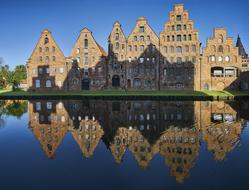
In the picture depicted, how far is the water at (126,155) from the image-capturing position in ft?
34.4

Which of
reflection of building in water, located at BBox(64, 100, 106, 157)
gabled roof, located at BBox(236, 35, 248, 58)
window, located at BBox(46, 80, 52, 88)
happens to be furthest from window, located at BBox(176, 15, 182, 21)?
gabled roof, located at BBox(236, 35, 248, 58)

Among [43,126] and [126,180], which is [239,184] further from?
[43,126]

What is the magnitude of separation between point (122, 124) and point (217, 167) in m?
12.0

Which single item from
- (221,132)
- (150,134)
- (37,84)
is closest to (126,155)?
(150,134)

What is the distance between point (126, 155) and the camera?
14.0 m

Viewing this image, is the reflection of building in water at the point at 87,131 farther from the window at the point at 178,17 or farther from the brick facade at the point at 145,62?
the window at the point at 178,17

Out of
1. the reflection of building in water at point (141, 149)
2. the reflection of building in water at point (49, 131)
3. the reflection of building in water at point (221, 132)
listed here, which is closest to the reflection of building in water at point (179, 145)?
the reflection of building in water at point (141, 149)

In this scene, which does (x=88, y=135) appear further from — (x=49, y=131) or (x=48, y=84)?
(x=48, y=84)

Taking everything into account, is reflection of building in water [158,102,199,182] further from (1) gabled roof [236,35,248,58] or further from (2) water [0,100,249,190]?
(1) gabled roof [236,35,248,58]

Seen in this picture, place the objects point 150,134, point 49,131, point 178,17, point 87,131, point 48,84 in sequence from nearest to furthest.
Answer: point 150,134 < point 87,131 < point 49,131 < point 178,17 < point 48,84

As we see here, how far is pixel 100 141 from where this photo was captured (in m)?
17.1

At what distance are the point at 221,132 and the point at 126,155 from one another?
9098 mm

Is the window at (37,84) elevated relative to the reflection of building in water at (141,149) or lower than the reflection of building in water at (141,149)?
elevated

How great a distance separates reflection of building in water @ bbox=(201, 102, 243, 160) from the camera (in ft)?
49.1
